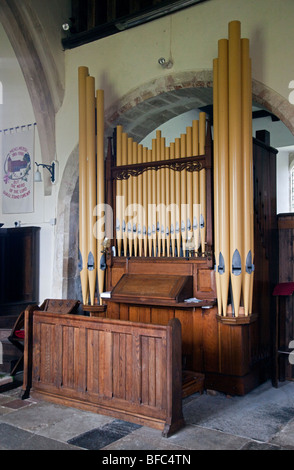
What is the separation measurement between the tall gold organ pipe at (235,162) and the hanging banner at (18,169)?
3.40m

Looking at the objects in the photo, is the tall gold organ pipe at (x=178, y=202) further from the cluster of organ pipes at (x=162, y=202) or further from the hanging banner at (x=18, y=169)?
the hanging banner at (x=18, y=169)

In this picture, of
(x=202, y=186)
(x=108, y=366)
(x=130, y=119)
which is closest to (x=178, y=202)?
(x=202, y=186)

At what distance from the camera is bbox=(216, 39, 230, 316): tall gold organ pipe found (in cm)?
443

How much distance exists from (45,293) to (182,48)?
3.74m

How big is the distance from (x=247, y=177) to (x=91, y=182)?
1944 millimetres

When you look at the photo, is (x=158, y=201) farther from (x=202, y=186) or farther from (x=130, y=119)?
(x=130, y=119)

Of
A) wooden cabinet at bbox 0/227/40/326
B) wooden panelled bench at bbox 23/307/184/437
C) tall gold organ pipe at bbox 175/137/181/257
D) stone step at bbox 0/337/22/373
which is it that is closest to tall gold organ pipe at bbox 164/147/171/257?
tall gold organ pipe at bbox 175/137/181/257

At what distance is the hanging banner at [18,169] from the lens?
6766mm

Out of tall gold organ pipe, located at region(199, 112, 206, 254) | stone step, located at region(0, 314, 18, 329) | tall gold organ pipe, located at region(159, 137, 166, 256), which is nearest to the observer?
tall gold organ pipe, located at region(199, 112, 206, 254)

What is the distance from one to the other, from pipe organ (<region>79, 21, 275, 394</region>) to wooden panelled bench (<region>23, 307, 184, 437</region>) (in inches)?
34.6

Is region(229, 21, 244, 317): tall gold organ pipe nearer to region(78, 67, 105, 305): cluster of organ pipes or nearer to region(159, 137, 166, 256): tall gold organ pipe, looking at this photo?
region(159, 137, 166, 256): tall gold organ pipe

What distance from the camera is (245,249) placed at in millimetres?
4402

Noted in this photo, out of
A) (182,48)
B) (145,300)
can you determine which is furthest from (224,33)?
(145,300)
